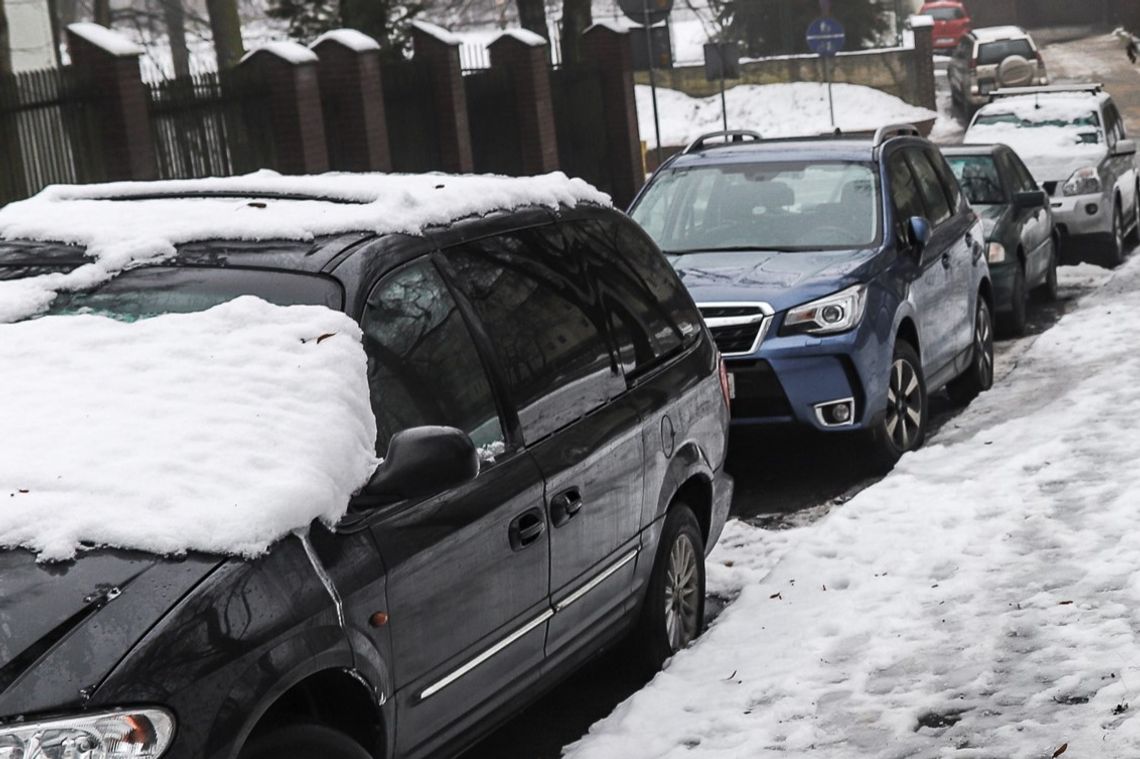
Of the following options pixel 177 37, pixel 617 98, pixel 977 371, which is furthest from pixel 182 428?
pixel 177 37

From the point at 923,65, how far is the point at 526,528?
42.8m

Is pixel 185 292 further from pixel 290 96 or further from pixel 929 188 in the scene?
pixel 290 96

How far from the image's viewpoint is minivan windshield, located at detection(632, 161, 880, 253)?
33.6 ft

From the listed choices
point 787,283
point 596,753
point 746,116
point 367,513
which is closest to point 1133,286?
point 787,283

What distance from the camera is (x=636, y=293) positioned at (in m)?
6.26

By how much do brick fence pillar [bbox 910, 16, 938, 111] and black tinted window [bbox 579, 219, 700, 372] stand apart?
40744mm

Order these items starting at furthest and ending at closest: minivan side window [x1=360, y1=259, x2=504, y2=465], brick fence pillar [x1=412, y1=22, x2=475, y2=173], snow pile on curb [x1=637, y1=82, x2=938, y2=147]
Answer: snow pile on curb [x1=637, y1=82, x2=938, y2=147]
brick fence pillar [x1=412, y1=22, x2=475, y2=173]
minivan side window [x1=360, y1=259, x2=504, y2=465]

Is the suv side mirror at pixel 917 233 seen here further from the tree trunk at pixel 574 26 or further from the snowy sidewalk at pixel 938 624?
the tree trunk at pixel 574 26

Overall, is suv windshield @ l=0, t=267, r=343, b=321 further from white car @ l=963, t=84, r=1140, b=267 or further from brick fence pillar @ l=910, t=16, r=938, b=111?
brick fence pillar @ l=910, t=16, r=938, b=111

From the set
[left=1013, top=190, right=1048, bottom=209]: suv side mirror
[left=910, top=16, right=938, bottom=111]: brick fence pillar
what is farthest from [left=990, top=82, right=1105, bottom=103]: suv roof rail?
[left=910, top=16, right=938, bottom=111]: brick fence pillar

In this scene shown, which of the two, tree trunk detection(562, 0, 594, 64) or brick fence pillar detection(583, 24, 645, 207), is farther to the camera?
tree trunk detection(562, 0, 594, 64)

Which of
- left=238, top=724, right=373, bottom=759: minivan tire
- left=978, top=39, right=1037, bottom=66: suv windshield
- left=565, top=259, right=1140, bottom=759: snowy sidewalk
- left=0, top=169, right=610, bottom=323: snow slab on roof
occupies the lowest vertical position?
left=978, top=39, right=1037, bottom=66: suv windshield

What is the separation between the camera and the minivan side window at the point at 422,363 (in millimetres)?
4629

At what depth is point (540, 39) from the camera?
83.0ft
